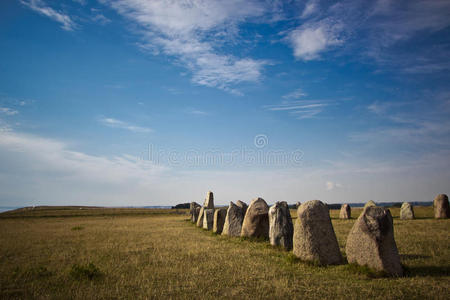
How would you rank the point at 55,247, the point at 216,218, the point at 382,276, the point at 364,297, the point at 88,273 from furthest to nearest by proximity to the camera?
1. the point at 216,218
2. the point at 55,247
3. the point at 88,273
4. the point at 382,276
5. the point at 364,297

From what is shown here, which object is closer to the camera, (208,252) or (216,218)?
(208,252)

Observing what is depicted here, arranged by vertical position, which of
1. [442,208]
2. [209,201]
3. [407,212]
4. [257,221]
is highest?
[209,201]

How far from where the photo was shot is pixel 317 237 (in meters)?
9.18

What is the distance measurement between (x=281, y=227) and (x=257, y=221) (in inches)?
101

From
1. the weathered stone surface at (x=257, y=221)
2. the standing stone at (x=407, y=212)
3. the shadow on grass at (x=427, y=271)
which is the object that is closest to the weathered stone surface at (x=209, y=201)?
the weathered stone surface at (x=257, y=221)

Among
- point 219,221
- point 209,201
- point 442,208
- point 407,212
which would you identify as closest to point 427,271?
point 219,221

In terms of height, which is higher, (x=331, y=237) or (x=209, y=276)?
(x=331, y=237)

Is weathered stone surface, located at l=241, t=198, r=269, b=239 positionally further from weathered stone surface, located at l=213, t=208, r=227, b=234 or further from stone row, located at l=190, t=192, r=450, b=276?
weathered stone surface, located at l=213, t=208, r=227, b=234

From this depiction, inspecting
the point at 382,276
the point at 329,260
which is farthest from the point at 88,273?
the point at 382,276

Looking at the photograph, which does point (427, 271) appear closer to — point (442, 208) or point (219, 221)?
point (219, 221)

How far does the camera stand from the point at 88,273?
8.24m

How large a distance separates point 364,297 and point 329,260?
2.77m

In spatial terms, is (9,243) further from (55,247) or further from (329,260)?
(329,260)

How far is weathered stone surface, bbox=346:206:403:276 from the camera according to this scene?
7.77 metres
